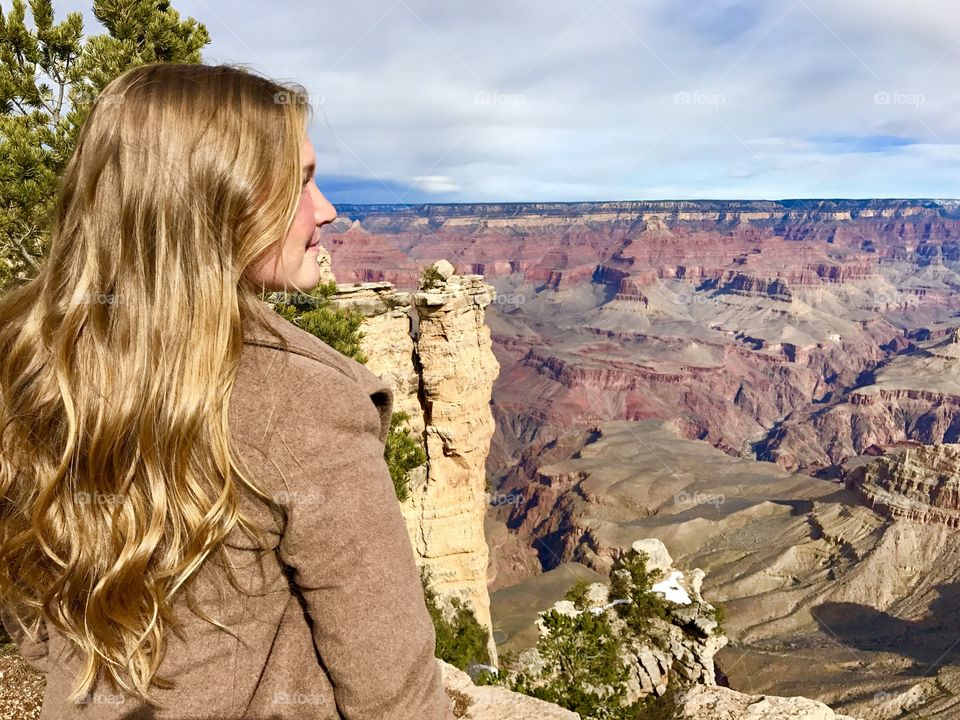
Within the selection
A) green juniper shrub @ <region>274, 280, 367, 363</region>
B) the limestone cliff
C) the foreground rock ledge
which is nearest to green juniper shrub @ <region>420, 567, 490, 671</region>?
the limestone cliff

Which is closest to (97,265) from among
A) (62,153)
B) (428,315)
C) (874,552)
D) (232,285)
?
(232,285)

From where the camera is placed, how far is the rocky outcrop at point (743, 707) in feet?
26.2

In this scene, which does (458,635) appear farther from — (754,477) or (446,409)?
(754,477)

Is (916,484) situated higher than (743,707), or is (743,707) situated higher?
(743,707)

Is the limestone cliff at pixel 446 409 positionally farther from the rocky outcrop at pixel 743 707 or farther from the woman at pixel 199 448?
the woman at pixel 199 448

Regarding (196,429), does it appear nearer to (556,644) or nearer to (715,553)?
(556,644)

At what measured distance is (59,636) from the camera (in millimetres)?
1773

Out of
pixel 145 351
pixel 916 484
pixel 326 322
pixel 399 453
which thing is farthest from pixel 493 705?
pixel 916 484

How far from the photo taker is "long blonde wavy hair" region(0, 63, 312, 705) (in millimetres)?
1463

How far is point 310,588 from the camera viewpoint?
4.91 ft

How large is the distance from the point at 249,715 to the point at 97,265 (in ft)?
3.97

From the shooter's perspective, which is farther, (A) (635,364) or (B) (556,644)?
(A) (635,364)

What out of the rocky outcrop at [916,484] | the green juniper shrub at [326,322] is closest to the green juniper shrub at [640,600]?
the green juniper shrub at [326,322]

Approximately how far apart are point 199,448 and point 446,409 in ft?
64.4
